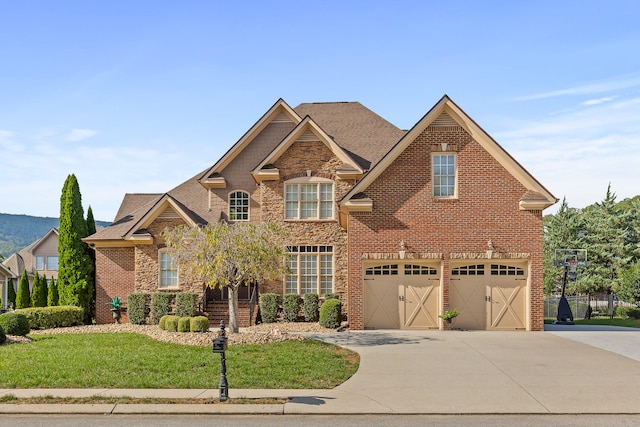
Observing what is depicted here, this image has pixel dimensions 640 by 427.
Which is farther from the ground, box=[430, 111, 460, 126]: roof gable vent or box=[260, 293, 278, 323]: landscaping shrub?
box=[430, 111, 460, 126]: roof gable vent

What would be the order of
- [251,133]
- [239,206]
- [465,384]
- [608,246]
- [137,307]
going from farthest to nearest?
1. [608,246]
2. [239,206]
3. [251,133]
4. [137,307]
5. [465,384]

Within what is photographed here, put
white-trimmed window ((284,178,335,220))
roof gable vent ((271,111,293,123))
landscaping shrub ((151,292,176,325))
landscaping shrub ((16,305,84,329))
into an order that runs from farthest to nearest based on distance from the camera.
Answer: roof gable vent ((271,111,293,123)), white-trimmed window ((284,178,335,220)), landscaping shrub ((151,292,176,325)), landscaping shrub ((16,305,84,329))

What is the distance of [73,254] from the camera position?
29.7 meters

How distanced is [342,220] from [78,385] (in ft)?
50.1

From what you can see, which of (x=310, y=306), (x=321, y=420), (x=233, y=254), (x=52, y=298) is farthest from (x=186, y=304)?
(x=321, y=420)

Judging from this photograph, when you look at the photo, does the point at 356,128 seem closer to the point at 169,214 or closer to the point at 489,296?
the point at 169,214

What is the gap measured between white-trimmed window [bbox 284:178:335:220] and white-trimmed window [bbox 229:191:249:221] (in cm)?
272

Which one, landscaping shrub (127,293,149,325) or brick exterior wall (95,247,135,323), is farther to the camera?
brick exterior wall (95,247,135,323)

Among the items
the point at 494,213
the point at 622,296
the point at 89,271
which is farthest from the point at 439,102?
the point at 622,296

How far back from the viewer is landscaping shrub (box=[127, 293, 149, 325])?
2736 centimetres

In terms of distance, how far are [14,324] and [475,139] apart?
17.6 metres

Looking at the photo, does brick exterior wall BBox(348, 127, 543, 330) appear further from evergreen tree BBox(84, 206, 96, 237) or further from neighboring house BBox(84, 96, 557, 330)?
evergreen tree BBox(84, 206, 96, 237)

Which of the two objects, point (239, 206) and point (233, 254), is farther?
point (239, 206)

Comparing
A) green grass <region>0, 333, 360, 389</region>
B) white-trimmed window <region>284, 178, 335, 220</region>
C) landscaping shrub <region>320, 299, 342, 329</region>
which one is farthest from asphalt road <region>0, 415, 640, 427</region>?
white-trimmed window <region>284, 178, 335, 220</region>
